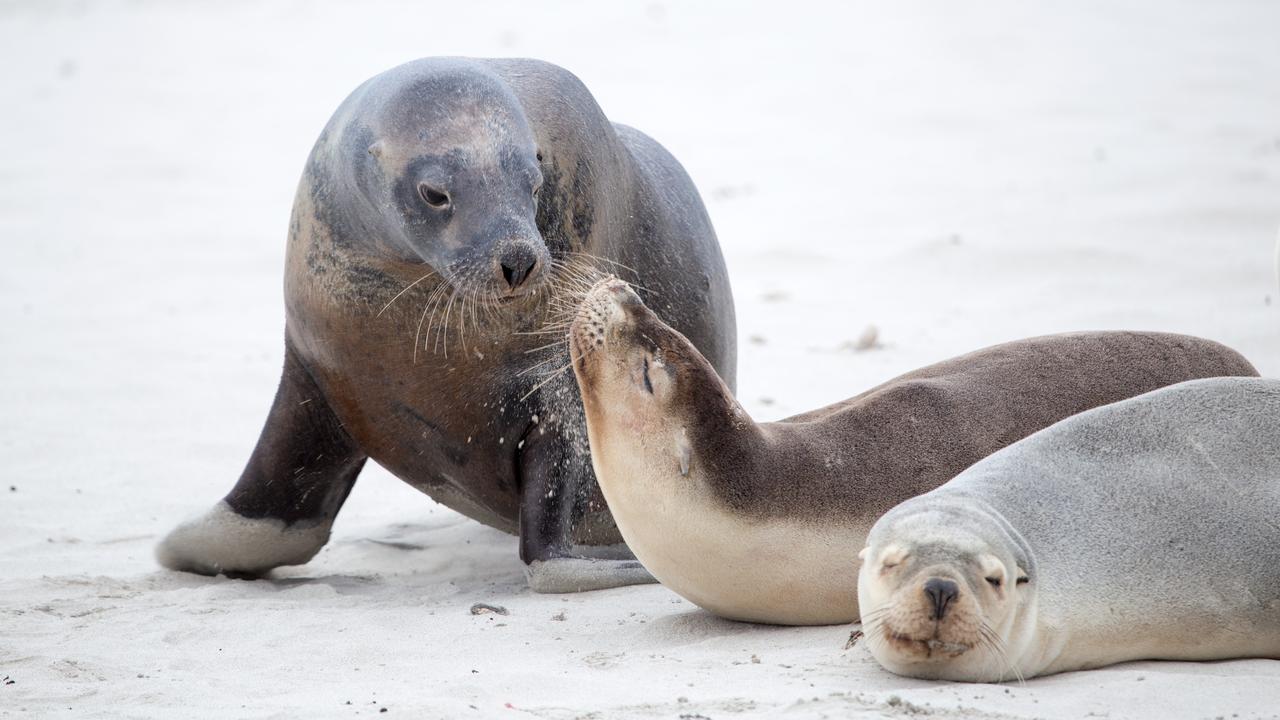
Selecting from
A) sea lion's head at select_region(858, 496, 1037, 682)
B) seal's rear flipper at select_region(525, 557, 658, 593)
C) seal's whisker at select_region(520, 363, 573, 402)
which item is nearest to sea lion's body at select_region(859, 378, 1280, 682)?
sea lion's head at select_region(858, 496, 1037, 682)

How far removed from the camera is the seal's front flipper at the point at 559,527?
485 cm

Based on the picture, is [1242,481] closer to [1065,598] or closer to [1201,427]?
[1201,427]

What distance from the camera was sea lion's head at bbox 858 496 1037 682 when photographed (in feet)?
11.2

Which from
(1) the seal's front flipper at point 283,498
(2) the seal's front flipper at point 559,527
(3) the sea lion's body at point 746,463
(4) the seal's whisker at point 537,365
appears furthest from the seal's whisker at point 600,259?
(1) the seal's front flipper at point 283,498

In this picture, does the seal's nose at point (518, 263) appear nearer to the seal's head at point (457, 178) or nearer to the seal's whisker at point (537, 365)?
the seal's head at point (457, 178)

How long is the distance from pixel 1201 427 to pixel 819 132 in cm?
813

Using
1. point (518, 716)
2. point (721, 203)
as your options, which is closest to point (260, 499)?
point (518, 716)

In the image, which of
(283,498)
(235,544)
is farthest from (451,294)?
(235,544)

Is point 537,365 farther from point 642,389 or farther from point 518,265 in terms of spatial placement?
point 642,389

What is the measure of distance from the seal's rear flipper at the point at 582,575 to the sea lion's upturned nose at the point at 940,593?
1.54m

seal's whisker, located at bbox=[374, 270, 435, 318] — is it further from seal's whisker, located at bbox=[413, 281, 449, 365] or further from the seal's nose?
the seal's nose

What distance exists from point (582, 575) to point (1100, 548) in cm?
166

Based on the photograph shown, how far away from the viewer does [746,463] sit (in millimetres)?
4055

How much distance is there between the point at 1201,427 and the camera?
395 cm
